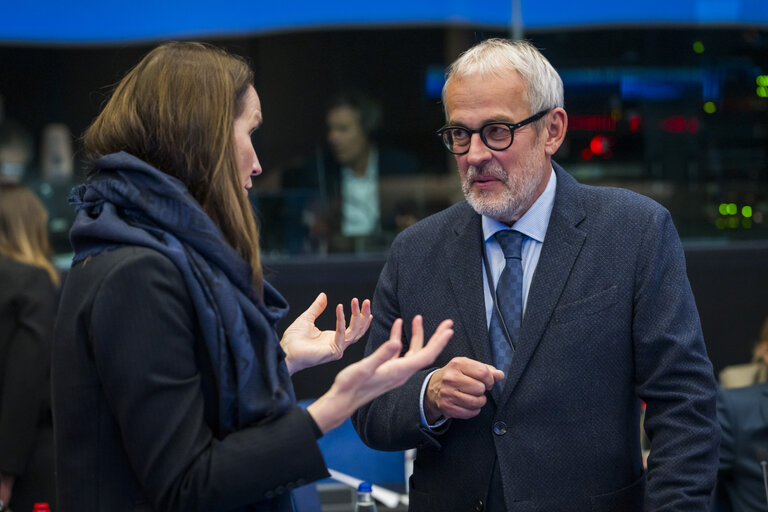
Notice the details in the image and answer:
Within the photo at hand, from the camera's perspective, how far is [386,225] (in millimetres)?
5387

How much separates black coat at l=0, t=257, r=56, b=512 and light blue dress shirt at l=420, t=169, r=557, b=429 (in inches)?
84.6

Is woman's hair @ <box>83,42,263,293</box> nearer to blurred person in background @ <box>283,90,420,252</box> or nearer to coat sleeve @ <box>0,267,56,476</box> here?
coat sleeve @ <box>0,267,56,476</box>

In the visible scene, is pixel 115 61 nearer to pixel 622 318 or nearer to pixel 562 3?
pixel 562 3

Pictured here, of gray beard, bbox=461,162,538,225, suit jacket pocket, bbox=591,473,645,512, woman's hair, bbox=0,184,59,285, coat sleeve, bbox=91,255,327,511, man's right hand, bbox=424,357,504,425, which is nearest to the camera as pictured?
coat sleeve, bbox=91,255,327,511

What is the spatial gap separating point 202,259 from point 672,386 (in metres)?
0.99

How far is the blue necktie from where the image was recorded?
1.95 metres

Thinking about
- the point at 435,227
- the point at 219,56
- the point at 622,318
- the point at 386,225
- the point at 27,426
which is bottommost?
the point at 27,426

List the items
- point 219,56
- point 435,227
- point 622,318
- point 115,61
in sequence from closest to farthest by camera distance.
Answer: point 219,56
point 622,318
point 435,227
point 115,61

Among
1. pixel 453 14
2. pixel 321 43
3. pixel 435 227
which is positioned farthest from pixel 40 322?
pixel 453 14

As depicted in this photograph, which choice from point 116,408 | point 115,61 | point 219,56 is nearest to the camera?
point 116,408

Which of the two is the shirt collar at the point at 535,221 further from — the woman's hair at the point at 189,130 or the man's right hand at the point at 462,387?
the woman's hair at the point at 189,130

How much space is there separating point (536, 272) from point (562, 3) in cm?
393

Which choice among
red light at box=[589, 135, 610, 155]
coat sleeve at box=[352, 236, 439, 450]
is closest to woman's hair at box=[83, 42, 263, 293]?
coat sleeve at box=[352, 236, 439, 450]

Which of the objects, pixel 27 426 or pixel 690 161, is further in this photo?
pixel 690 161
